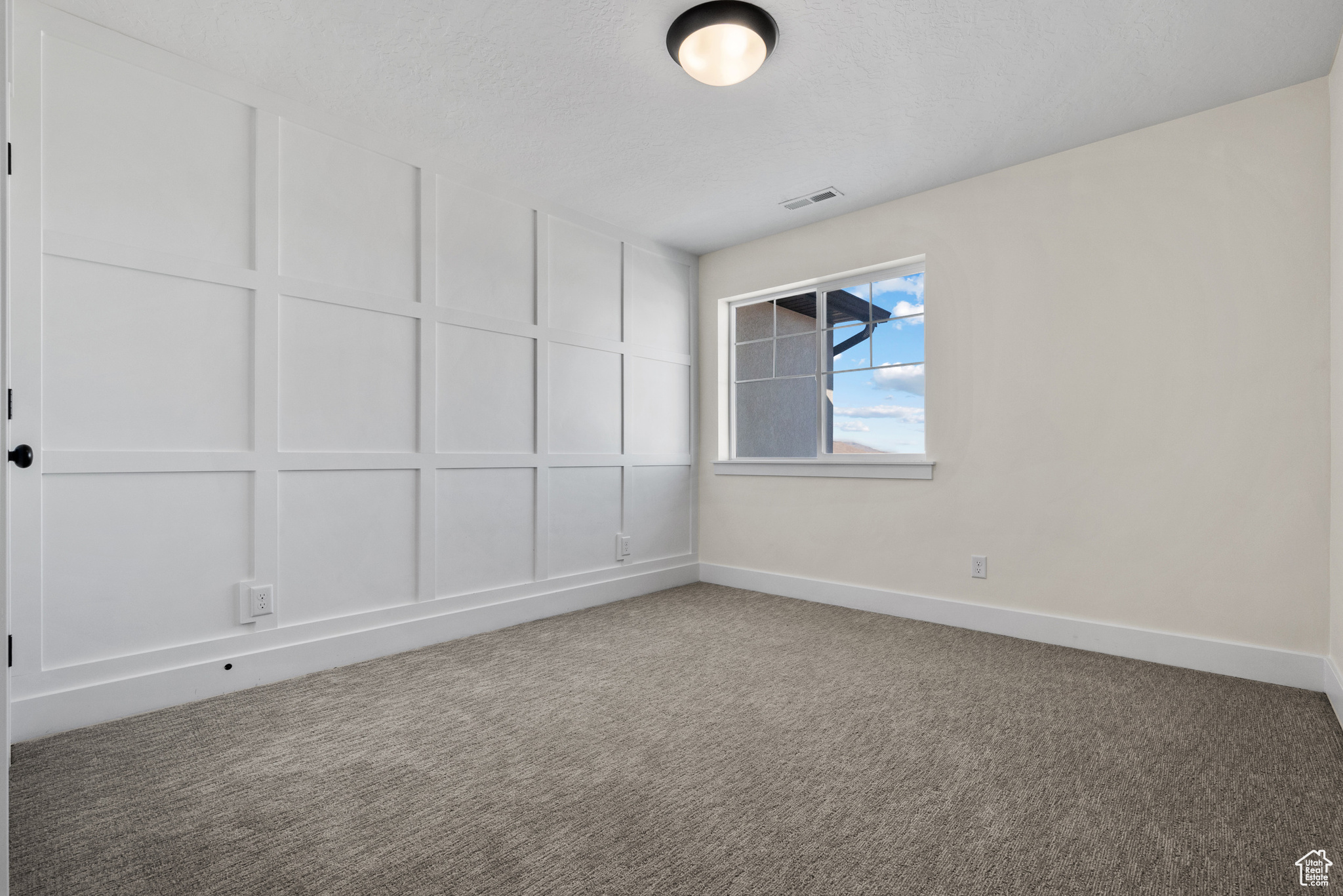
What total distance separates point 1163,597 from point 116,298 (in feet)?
13.9

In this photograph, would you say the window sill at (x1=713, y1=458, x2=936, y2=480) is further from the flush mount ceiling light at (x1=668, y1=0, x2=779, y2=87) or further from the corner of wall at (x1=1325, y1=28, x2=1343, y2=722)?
the flush mount ceiling light at (x1=668, y1=0, x2=779, y2=87)

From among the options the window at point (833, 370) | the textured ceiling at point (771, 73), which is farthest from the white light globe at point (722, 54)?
the window at point (833, 370)

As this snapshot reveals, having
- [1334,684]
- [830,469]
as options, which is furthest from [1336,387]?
[830,469]

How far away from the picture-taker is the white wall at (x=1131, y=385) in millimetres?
2445

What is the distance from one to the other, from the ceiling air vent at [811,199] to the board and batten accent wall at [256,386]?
3.91ft

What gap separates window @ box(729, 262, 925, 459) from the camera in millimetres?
3623

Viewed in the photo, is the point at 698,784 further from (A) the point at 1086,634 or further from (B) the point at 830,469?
(B) the point at 830,469

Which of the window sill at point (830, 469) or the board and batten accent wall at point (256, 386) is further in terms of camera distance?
the window sill at point (830, 469)

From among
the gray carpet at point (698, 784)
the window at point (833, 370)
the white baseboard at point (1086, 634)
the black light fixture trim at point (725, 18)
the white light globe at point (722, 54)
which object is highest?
the black light fixture trim at point (725, 18)

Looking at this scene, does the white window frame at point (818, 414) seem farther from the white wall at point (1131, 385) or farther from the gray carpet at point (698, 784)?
the gray carpet at point (698, 784)

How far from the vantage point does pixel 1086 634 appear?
2895mm

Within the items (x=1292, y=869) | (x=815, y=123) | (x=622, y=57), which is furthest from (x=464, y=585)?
(x=1292, y=869)

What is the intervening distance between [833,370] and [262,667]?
3.30 metres

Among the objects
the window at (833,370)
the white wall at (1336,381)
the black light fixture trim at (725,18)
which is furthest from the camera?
the window at (833,370)
